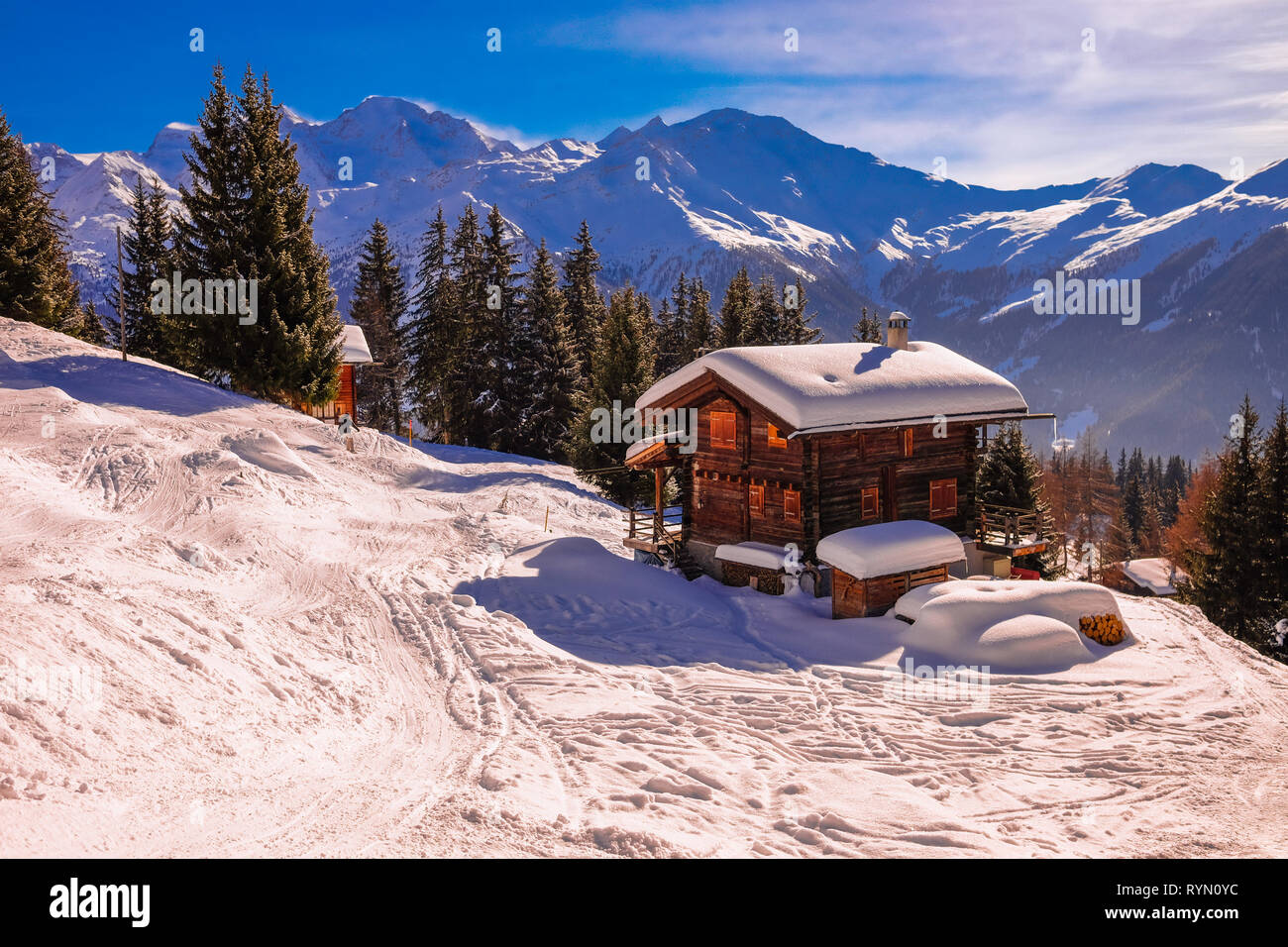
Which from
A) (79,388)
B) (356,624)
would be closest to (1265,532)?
(356,624)

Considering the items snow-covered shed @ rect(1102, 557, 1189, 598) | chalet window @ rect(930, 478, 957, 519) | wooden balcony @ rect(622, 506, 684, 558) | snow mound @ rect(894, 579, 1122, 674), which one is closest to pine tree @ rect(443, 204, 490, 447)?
wooden balcony @ rect(622, 506, 684, 558)

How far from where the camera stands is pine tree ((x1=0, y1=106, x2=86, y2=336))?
1467 inches

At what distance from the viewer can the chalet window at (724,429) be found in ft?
83.1

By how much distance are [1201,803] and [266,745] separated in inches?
502

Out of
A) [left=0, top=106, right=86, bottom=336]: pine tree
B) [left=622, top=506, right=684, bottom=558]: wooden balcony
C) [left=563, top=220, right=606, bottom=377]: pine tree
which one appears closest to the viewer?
[left=622, top=506, right=684, bottom=558]: wooden balcony

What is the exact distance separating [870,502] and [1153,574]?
53626 mm

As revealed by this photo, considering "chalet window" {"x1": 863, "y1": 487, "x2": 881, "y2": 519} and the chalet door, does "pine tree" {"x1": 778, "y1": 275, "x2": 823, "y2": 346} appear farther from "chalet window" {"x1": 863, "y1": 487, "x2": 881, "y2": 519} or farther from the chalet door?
"chalet window" {"x1": 863, "y1": 487, "x2": 881, "y2": 519}

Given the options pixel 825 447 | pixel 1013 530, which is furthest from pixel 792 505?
pixel 1013 530

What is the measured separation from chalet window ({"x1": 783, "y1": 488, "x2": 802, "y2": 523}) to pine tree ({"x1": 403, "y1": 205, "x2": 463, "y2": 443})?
3303 cm

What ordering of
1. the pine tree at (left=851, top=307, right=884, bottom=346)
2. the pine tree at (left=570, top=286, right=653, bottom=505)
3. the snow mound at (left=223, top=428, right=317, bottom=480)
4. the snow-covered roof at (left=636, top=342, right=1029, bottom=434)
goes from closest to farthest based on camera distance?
the snow-covered roof at (left=636, top=342, right=1029, bottom=434), the snow mound at (left=223, top=428, right=317, bottom=480), the pine tree at (left=570, top=286, right=653, bottom=505), the pine tree at (left=851, top=307, right=884, bottom=346)

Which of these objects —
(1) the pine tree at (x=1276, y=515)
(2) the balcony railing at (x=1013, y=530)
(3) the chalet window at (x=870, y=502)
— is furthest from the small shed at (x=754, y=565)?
(1) the pine tree at (x=1276, y=515)
